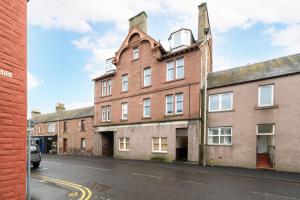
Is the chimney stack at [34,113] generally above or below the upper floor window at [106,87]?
below

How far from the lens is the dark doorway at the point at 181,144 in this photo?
2212 cm

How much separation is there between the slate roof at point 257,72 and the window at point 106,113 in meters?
13.8

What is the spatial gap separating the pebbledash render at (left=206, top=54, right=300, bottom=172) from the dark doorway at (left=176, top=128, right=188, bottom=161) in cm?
278

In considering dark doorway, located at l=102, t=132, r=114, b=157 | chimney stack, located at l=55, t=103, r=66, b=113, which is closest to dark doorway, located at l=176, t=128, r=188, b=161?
dark doorway, located at l=102, t=132, r=114, b=157

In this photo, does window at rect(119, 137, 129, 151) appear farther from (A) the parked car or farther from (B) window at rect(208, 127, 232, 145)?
(A) the parked car

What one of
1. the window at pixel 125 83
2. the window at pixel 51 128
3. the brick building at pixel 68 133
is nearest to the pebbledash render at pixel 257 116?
the window at pixel 125 83

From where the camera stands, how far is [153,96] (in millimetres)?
24688

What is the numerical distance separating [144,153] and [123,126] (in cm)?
448

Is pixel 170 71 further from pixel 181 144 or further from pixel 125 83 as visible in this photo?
pixel 181 144

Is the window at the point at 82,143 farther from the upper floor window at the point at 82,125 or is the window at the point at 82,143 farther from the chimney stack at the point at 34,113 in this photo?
the chimney stack at the point at 34,113

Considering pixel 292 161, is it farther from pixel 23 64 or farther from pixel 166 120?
pixel 23 64

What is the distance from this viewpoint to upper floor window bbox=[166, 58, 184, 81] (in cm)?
2303

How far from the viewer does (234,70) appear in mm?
21406

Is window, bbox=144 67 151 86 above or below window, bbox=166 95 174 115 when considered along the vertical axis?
above
